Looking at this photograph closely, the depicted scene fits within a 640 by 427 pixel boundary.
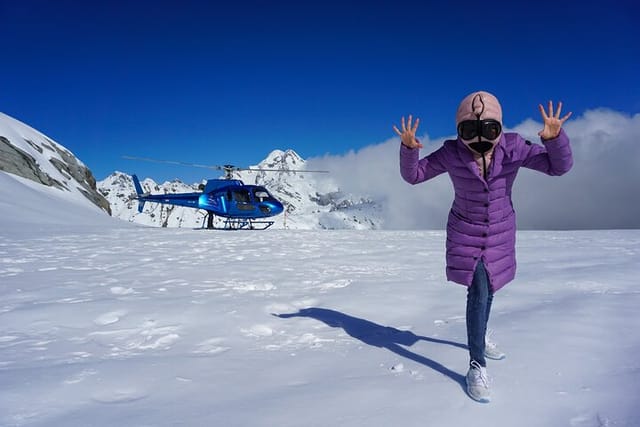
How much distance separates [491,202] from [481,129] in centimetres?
47

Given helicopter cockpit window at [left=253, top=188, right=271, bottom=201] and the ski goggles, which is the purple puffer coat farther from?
helicopter cockpit window at [left=253, top=188, right=271, bottom=201]

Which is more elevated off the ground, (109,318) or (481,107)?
(481,107)

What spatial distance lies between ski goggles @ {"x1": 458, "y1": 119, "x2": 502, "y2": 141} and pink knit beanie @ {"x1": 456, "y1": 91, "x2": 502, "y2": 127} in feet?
0.10

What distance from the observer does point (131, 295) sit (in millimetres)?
4547

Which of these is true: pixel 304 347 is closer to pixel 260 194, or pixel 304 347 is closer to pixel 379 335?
pixel 379 335

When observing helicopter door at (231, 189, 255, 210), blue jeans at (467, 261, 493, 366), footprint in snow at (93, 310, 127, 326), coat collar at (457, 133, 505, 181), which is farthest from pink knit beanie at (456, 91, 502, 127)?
helicopter door at (231, 189, 255, 210)

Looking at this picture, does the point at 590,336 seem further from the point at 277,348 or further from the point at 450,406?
the point at 277,348

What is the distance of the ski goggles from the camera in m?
2.40

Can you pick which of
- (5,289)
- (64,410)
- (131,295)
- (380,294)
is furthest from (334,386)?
(5,289)

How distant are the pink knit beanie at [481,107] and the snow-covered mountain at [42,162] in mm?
28203

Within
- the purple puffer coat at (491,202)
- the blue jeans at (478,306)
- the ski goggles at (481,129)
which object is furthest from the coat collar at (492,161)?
the blue jeans at (478,306)

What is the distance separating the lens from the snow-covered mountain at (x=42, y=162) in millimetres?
24562

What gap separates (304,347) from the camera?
306 cm

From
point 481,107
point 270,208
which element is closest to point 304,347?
point 481,107
